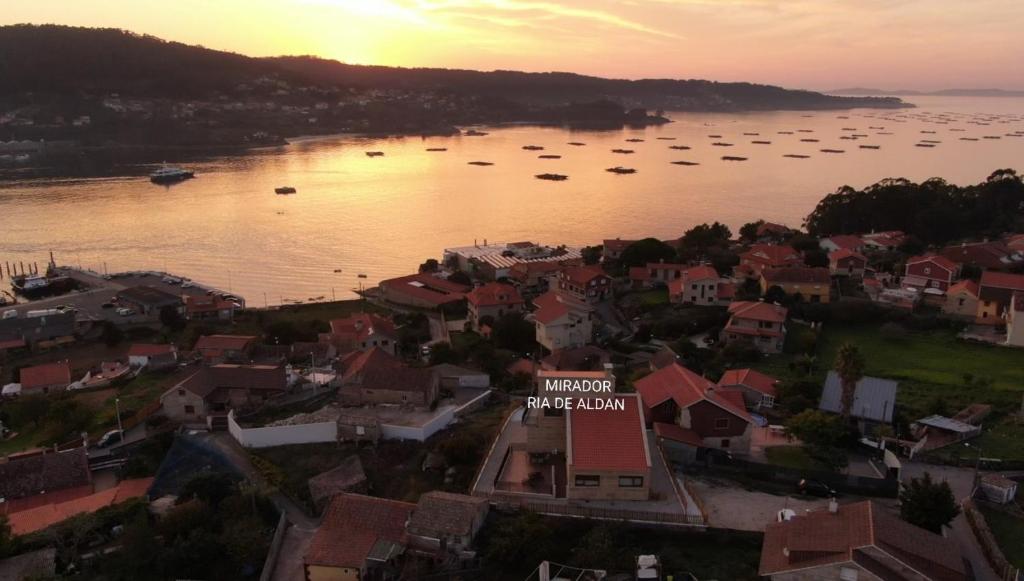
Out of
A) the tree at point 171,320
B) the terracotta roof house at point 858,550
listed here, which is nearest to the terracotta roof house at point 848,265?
the terracotta roof house at point 858,550

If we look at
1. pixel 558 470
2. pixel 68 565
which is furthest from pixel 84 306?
pixel 558 470

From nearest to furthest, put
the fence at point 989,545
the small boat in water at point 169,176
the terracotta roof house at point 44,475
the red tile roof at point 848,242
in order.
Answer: the fence at point 989,545
the terracotta roof house at point 44,475
the red tile roof at point 848,242
the small boat in water at point 169,176

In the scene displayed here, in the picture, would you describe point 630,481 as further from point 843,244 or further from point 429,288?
point 843,244

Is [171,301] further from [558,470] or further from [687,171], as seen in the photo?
[687,171]

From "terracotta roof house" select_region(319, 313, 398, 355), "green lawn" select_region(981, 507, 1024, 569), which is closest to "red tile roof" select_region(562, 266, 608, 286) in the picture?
"terracotta roof house" select_region(319, 313, 398, 355)

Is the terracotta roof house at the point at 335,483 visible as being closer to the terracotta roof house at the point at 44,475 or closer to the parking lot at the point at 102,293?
the terracotta roof house at the point at 44,475

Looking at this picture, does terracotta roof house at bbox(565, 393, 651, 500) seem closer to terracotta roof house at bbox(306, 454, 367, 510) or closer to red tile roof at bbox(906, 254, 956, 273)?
terracotta roof house at bbox(306, 454, 367, 510)
